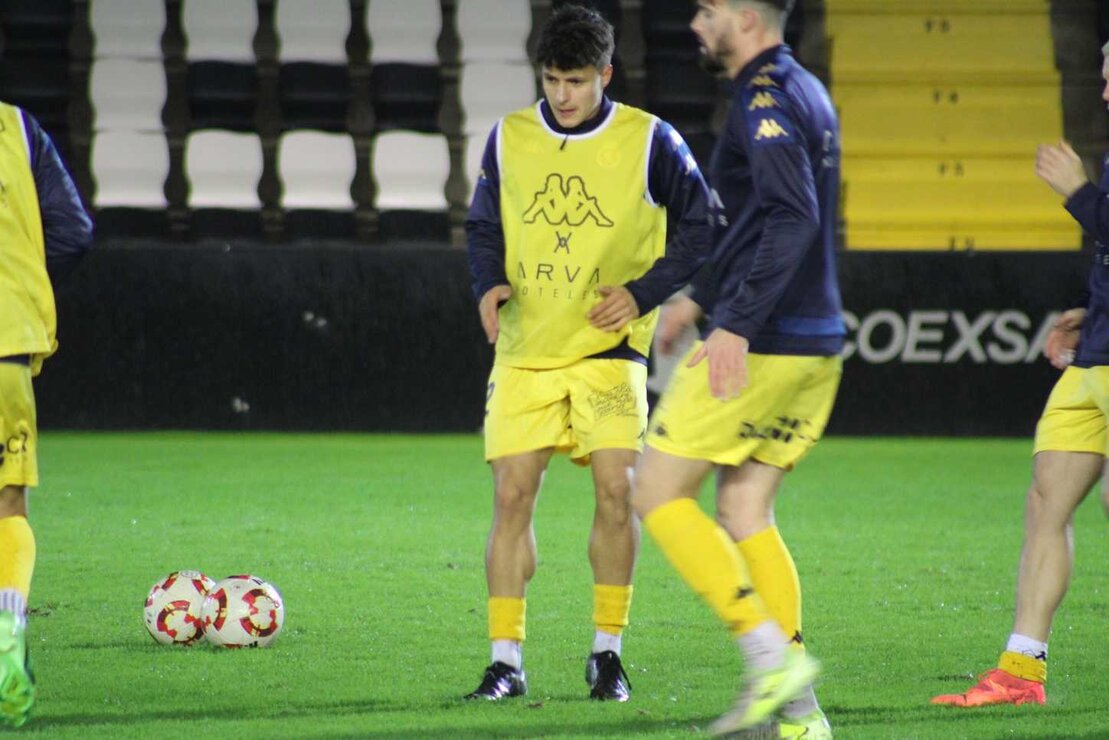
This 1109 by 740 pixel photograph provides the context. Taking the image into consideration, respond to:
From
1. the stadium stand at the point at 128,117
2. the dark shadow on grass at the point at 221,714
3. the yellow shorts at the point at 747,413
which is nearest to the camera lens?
the yellow shorts at the point at 747,413

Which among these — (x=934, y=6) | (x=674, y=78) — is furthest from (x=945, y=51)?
(x=674, y=78)

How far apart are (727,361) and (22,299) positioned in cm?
164

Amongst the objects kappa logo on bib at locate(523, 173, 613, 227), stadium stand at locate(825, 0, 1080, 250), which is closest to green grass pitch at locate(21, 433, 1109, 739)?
kappa logo on bib at locate(523, 173, 613, 227)

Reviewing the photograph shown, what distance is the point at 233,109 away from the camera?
Answer: 12.2 m

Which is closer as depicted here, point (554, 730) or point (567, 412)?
point (554, 730)

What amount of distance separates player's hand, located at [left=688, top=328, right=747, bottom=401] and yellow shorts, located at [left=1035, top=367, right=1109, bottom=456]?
109 cm

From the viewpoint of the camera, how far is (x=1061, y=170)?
160 inches

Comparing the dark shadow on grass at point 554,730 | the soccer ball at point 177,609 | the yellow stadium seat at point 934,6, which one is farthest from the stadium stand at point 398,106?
the dark shadow on grass at point 554,730

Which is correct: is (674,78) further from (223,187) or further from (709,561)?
(709,561)

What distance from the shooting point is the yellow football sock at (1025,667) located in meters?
4.12

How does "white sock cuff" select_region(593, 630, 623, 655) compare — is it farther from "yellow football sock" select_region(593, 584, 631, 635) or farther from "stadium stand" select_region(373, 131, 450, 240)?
"stadium stand" select_region(373, 131, 450, 240)

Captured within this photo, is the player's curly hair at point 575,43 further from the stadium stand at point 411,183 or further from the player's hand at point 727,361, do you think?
the stadium stand at point 411,183

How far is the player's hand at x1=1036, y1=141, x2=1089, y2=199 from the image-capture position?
4.05m

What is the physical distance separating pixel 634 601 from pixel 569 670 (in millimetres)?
1105
